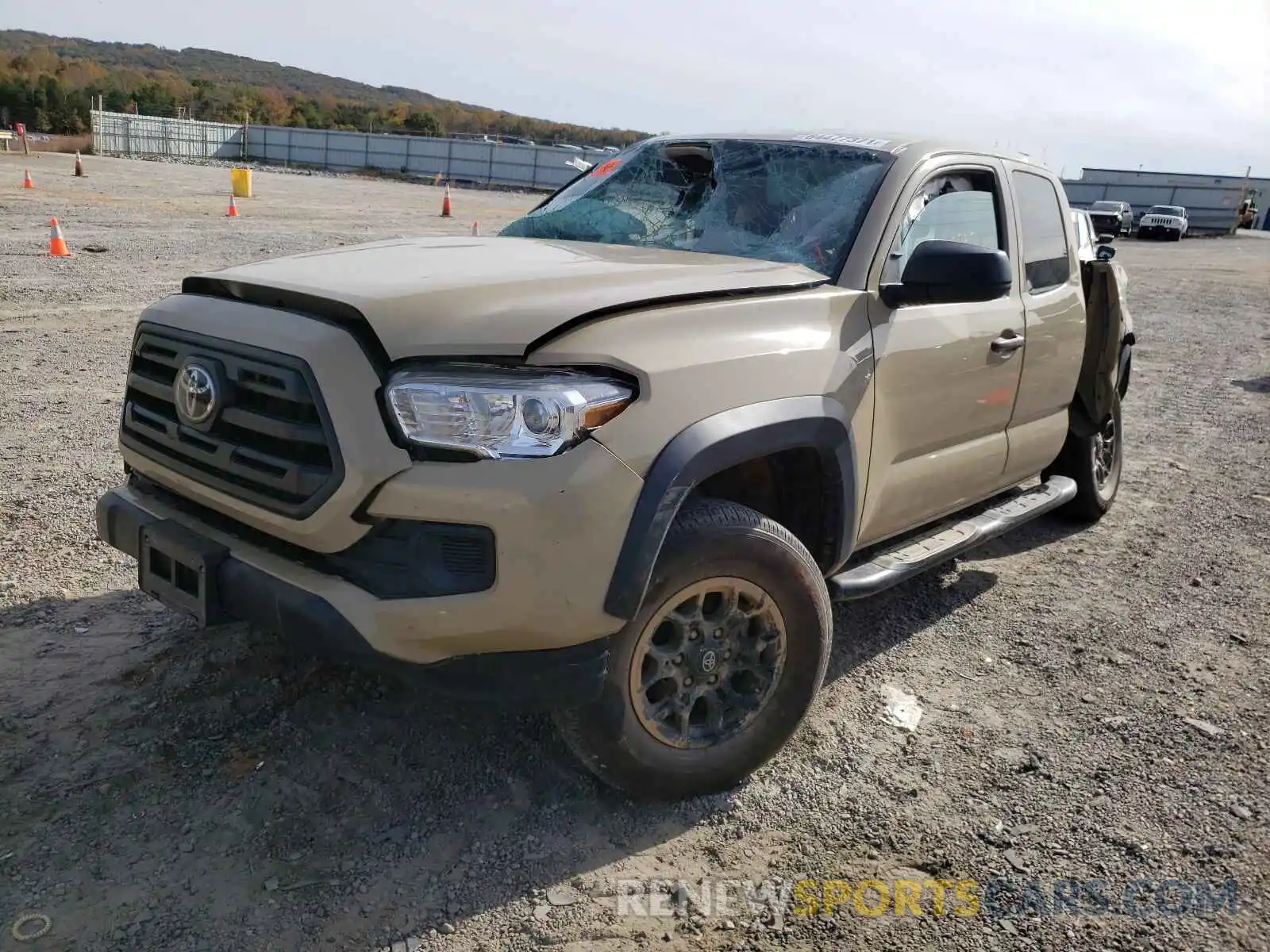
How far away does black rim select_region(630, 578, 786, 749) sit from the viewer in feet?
9.18

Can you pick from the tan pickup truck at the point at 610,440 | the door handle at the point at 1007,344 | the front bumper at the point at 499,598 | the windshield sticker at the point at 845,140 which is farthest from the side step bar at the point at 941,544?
the windshield sticker at the point at 845,140

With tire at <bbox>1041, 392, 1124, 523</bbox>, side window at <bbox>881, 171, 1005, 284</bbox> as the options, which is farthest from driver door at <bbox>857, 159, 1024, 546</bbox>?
tire at <bbox>1041, 392, 1124, 523</bbox>

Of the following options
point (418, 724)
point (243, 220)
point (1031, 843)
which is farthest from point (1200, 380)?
point (243, 220)

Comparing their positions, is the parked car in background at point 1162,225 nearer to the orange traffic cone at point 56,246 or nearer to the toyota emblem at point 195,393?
the orange traffic cone at point 56,246

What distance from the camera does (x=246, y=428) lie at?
2.61 m

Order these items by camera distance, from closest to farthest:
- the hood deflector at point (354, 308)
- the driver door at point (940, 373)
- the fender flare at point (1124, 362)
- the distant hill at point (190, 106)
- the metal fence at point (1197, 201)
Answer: the hood deflector at point (354, 308)
the driver door at point (940, 373)
the fender flare at point (1124, 362)
the metal fence at point (1197, 201)
the distant hill at point (190, 106)

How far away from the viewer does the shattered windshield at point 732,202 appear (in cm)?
352

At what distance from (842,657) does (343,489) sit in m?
2.31

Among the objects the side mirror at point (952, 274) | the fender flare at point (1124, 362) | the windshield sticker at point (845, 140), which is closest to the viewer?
the side mirror at point (952, 274)

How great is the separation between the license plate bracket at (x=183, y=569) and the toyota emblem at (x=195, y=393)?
32 centimetres

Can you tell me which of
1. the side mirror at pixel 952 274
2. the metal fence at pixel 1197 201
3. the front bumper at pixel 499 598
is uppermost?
the metal fence at pixel 1197 201

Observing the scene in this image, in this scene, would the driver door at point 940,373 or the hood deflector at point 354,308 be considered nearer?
the hood deflector at point 354,308

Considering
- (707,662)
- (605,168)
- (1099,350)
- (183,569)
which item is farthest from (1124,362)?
(183,569)

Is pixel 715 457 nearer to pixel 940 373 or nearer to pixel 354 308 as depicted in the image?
pixel 354 308
